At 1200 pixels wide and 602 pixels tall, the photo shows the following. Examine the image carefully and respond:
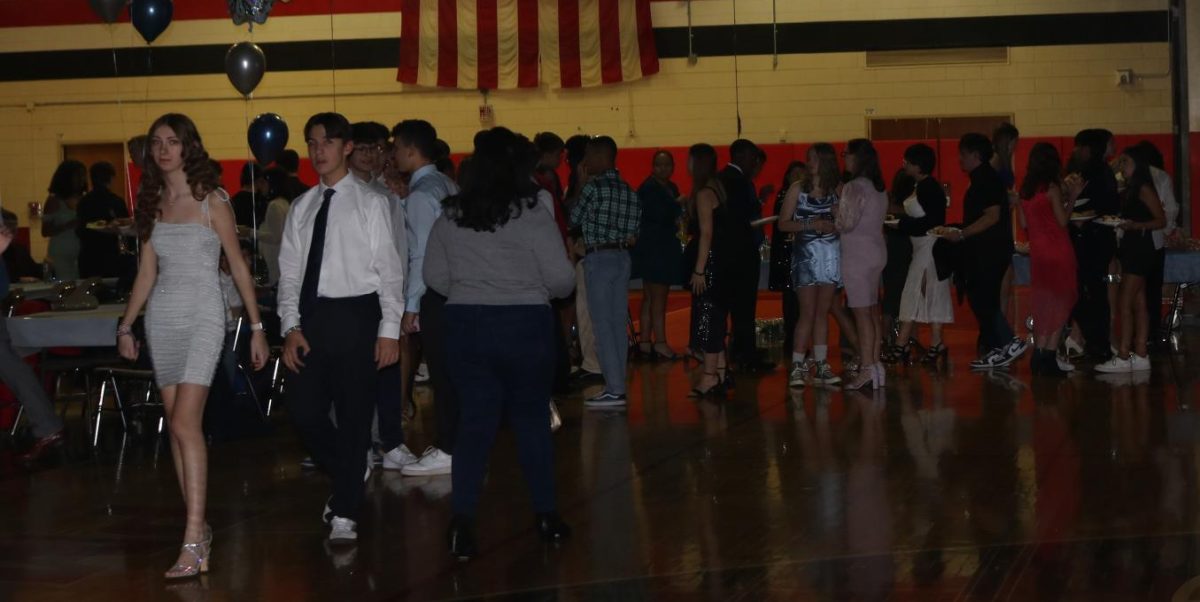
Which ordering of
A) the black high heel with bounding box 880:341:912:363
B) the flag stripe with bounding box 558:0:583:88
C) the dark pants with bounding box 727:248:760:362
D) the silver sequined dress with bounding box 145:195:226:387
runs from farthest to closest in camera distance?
the flag stripe with bounding box 558:0:583:88, the black high heel with bounding box 880:341:912:363, the dark pants with bounding box 727:248:760:362, the silver sequined dress with bounding box 145:195:226:387

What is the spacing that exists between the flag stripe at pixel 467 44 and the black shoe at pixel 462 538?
42.7 ft

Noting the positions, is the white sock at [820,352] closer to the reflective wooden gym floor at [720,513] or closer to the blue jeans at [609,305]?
the reflective wooden gym floor at [720,513]

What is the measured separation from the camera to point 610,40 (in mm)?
17594

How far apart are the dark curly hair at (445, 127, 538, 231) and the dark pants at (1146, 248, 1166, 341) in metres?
6.02

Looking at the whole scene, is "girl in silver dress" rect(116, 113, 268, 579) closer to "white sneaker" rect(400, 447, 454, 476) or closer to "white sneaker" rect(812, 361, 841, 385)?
"white sneaker" rect(400, 447, 454, 476)

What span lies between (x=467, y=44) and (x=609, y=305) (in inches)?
377

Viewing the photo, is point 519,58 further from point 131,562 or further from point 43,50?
point 131,562

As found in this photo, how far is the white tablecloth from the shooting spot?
7660 millimetres

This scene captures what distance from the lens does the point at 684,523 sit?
556cm

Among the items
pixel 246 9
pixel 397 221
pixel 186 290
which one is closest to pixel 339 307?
pixel 186 290

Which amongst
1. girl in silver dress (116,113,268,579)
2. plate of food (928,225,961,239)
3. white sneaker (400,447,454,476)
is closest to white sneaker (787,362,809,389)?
plate of food (928,225,961,239)

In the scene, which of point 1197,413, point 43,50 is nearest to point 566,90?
point 43,50

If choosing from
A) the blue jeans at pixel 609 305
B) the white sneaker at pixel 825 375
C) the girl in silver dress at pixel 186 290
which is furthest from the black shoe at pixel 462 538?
the white sneaker at pixel 825 375

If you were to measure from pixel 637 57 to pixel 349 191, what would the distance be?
12632 mm
